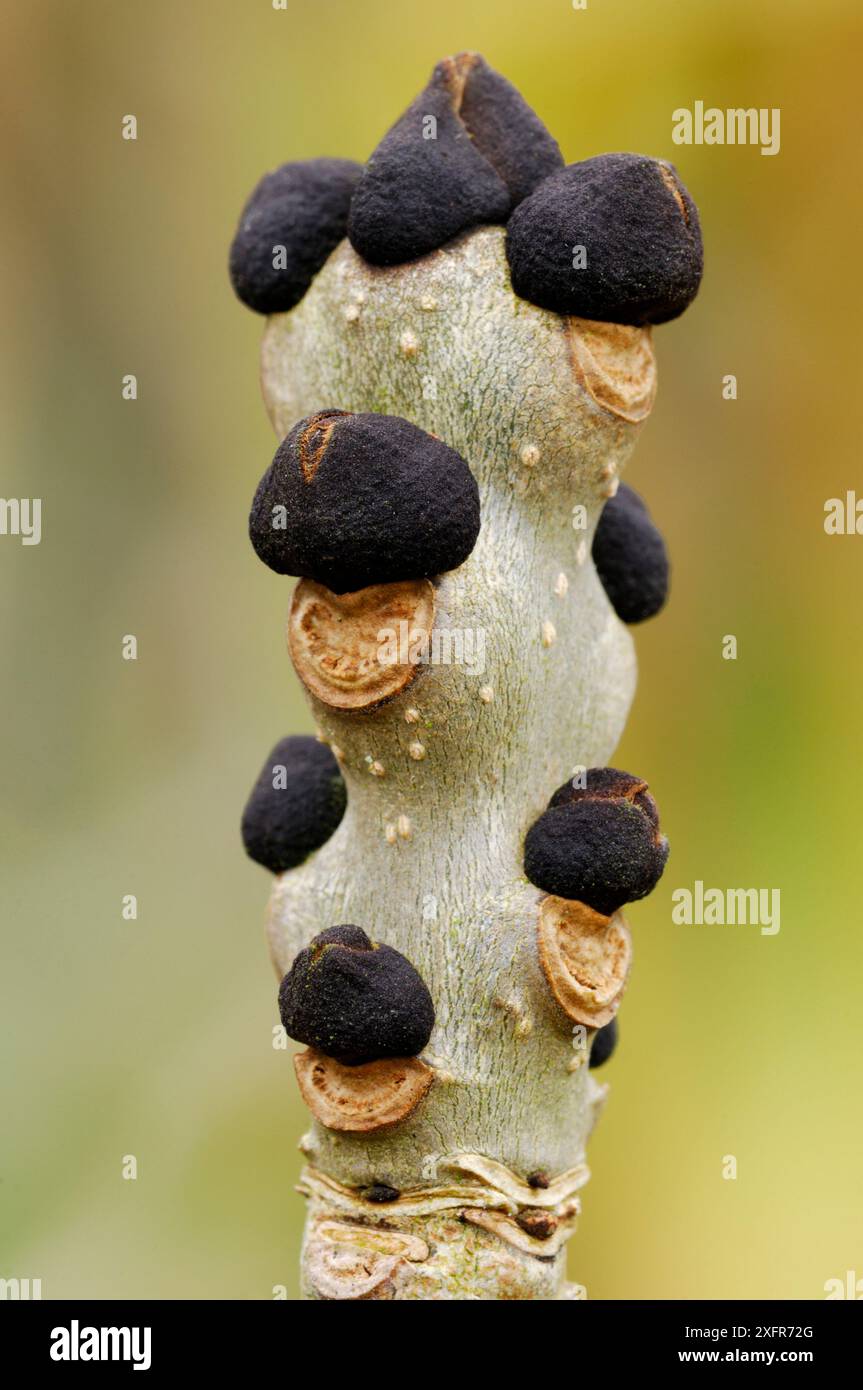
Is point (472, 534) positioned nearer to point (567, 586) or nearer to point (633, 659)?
point (567, 586)

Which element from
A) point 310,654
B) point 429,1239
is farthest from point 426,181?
point 429,1239

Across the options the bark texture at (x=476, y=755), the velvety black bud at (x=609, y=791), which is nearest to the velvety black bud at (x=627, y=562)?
the bark texture at (x=476, y=755)

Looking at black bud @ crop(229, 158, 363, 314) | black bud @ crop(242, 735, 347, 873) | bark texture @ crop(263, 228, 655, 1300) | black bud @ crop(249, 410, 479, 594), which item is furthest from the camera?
black bud @ crop(242, 735, 347, 873)

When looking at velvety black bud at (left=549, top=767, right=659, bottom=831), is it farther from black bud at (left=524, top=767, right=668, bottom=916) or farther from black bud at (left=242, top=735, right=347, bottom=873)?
black bud at (left=242, top=735, right=347, bottom=873)

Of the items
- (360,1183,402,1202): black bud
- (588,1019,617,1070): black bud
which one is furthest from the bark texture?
(588,1019,617,1070): black bud

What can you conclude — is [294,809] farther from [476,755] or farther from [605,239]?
[605,239]
